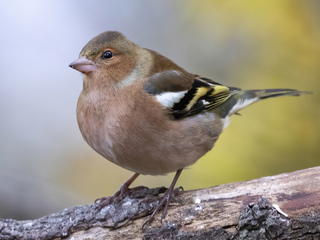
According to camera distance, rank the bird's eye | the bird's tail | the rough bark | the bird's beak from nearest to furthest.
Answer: the rough bark, the bird's beak, the bird's eye, the bird's tail

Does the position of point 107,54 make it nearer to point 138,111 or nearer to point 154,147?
point 138,111

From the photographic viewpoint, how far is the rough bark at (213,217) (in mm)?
2318

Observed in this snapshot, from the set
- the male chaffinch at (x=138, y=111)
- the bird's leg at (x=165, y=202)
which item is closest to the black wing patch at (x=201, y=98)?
the male chaffinch at (x=138, y=111)

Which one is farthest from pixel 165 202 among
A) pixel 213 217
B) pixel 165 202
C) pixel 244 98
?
pixel 244 98

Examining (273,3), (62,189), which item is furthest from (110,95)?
(273,3)

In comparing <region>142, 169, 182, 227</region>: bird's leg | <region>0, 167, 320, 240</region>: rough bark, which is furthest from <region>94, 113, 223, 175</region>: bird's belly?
<region>0, 167, 320, 240</region>: rough bark

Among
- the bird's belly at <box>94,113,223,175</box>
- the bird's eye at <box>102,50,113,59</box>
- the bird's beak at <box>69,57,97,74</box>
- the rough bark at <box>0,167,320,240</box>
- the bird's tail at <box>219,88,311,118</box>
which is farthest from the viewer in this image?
the bird's tail at <box>219,88,311,118</box>

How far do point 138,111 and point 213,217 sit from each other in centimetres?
102

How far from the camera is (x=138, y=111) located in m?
2.57

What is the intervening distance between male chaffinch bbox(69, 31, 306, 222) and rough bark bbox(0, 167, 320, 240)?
16cm

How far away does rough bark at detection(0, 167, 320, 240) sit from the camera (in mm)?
2318

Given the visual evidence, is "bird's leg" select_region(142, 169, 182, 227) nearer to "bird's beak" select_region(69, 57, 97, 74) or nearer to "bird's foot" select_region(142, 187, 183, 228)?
"bird's foot" select_region(142, 187, 183, 228)

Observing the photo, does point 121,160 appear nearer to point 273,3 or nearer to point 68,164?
point 68,164

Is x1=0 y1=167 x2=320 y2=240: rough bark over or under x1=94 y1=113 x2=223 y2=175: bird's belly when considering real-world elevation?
under
